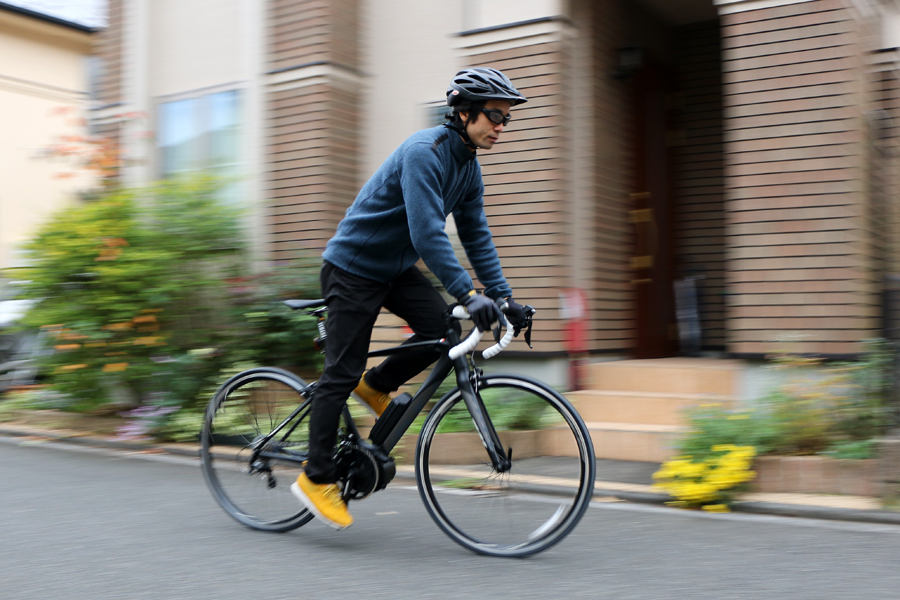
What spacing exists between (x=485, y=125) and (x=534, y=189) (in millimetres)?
3708

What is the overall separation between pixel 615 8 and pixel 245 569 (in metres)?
6.36

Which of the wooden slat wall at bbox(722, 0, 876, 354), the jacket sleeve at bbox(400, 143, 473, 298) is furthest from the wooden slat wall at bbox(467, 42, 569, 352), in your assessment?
the jacket sleeve at bbox(400, 143, 473, 298)

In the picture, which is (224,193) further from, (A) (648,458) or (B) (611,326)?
(A) (648,458)

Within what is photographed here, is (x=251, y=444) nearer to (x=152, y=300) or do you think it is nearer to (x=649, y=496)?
(x=649, y=496)

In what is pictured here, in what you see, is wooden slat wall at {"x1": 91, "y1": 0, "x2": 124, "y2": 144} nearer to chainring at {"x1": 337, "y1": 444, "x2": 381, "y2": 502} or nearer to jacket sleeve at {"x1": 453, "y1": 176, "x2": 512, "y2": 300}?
jacket sleeve at {"x1": 453, "y1": 176, "x2": 512, "y2": 300}

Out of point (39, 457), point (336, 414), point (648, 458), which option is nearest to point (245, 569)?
point (336, 414)

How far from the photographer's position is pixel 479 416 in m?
3.56

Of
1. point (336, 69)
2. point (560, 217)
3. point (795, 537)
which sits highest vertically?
point (336, 69)

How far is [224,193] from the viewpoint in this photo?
8.95 m

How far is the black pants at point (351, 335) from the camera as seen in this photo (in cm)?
372

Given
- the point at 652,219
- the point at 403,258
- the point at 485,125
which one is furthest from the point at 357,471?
the point at 652,219

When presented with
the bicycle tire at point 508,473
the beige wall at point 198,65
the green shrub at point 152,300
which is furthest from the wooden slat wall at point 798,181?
the beige wall at point 198,65

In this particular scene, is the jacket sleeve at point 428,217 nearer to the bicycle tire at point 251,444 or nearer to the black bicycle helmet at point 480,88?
the black bicycle helmet at point 480,88

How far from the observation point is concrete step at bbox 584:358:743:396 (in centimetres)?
654
